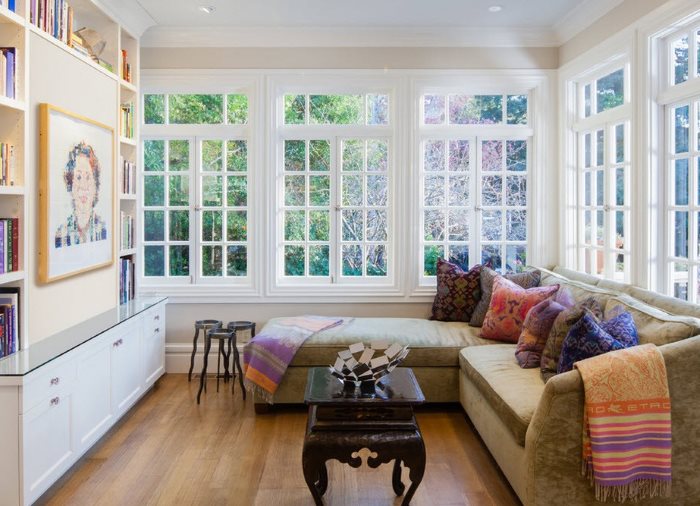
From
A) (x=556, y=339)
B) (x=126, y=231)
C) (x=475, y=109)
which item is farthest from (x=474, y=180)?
(x=126, y=231)

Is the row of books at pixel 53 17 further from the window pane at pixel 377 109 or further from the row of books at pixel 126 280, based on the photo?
the window pane at pixel 377 109

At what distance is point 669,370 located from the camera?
2.49 m

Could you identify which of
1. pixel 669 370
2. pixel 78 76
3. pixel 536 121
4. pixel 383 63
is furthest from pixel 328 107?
pixel 669 370

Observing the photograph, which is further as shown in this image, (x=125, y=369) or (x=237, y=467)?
(x=125, y=369)

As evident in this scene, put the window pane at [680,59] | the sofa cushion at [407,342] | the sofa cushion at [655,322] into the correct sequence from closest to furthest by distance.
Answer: the sofa cushion at [655,322] < the window pane at [680,59] < the sofa cushion at [407,342]

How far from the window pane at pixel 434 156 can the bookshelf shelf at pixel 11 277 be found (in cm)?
330

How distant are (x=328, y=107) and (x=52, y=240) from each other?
267cm

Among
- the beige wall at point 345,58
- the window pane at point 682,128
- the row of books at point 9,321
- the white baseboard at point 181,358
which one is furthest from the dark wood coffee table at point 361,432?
the beige wall at point 345,58

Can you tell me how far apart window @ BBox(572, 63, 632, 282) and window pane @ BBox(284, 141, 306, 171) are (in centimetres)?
224

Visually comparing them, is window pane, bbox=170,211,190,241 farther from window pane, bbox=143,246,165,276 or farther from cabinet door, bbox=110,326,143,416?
cabinet door, bbox=110,326,143,416

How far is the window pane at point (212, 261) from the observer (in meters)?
5.21

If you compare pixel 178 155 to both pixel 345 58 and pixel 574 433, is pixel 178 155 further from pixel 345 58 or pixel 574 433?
pixel 574 433

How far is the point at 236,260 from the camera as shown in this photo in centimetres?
521

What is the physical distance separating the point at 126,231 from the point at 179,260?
2.42ft
